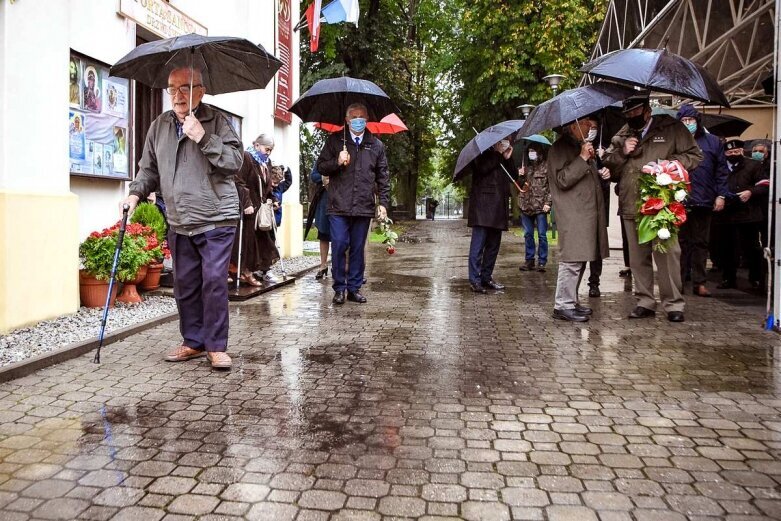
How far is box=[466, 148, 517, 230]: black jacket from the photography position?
31.2 ft

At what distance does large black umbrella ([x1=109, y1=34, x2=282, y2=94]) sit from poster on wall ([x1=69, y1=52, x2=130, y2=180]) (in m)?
3.05

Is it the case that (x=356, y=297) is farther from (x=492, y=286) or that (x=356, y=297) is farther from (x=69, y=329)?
(x=69, y=329)

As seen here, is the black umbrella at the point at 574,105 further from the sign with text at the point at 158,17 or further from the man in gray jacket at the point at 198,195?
the sign with text at the point at 158,17

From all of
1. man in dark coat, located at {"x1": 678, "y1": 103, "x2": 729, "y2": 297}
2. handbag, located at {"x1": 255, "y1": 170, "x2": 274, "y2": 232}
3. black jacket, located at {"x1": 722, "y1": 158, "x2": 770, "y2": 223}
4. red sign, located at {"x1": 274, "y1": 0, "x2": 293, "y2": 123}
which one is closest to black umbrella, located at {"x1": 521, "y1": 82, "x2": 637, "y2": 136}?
man in dark coat, located at {"x1": 678, "y1": 103, "x2": 729, "y2": 297}

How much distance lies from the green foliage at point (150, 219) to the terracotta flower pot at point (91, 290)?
1.16 m

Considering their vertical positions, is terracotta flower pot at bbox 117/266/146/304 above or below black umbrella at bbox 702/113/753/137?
below

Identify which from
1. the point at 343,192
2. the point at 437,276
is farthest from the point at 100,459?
the point at 437,276

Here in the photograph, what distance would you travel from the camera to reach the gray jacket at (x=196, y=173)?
529 cm

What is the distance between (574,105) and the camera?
696 cm

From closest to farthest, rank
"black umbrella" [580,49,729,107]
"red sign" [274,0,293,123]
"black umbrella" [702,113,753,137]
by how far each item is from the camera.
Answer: "black umbrella" [580,49,729,107], "black umbrella" [702,113,753,137], "red sign" [274,0,293,123]

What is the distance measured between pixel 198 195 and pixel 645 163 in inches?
175

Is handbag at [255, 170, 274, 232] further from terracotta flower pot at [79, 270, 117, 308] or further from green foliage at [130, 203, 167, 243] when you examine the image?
terracotta flower pot at [79, 270, 117, 308]

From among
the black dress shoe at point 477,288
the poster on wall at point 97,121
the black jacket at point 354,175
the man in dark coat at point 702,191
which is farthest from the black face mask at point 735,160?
the poster on wall at point 97,121

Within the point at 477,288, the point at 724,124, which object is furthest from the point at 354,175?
the point at 724,124
